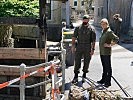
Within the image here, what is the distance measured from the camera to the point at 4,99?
8828mm

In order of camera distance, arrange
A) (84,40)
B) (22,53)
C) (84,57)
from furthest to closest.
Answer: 1. (84,57)
2. (84,40)
3. (22,53)

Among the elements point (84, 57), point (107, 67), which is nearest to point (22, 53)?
point (84, 57)

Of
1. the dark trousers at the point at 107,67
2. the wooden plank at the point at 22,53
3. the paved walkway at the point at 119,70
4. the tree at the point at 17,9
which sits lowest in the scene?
the paved walkway at the point at 119,70

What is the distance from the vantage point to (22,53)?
8.88m

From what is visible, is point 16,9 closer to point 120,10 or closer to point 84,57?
point 84,57

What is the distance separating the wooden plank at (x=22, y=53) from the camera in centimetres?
879

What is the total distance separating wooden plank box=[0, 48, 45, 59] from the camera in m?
8.79

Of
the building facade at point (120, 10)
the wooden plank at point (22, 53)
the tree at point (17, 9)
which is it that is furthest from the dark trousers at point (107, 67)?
the building facade at point (120, 10)

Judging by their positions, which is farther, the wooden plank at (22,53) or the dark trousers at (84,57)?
the dark trousers at (84,57)

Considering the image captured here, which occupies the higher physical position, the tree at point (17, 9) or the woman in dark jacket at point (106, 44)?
the tree at point (17, 9)

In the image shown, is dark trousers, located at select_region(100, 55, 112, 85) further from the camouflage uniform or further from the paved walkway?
the camouflage uniform

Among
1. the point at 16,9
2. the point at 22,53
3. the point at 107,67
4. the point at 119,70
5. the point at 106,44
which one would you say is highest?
the point at 16,9


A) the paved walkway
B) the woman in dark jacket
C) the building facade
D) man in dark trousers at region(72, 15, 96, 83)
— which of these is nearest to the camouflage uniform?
man in dark trousers at region(72, 15, 96, 83)

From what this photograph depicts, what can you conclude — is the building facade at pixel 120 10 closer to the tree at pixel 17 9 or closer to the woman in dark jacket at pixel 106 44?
the tree at pixel 17 9
